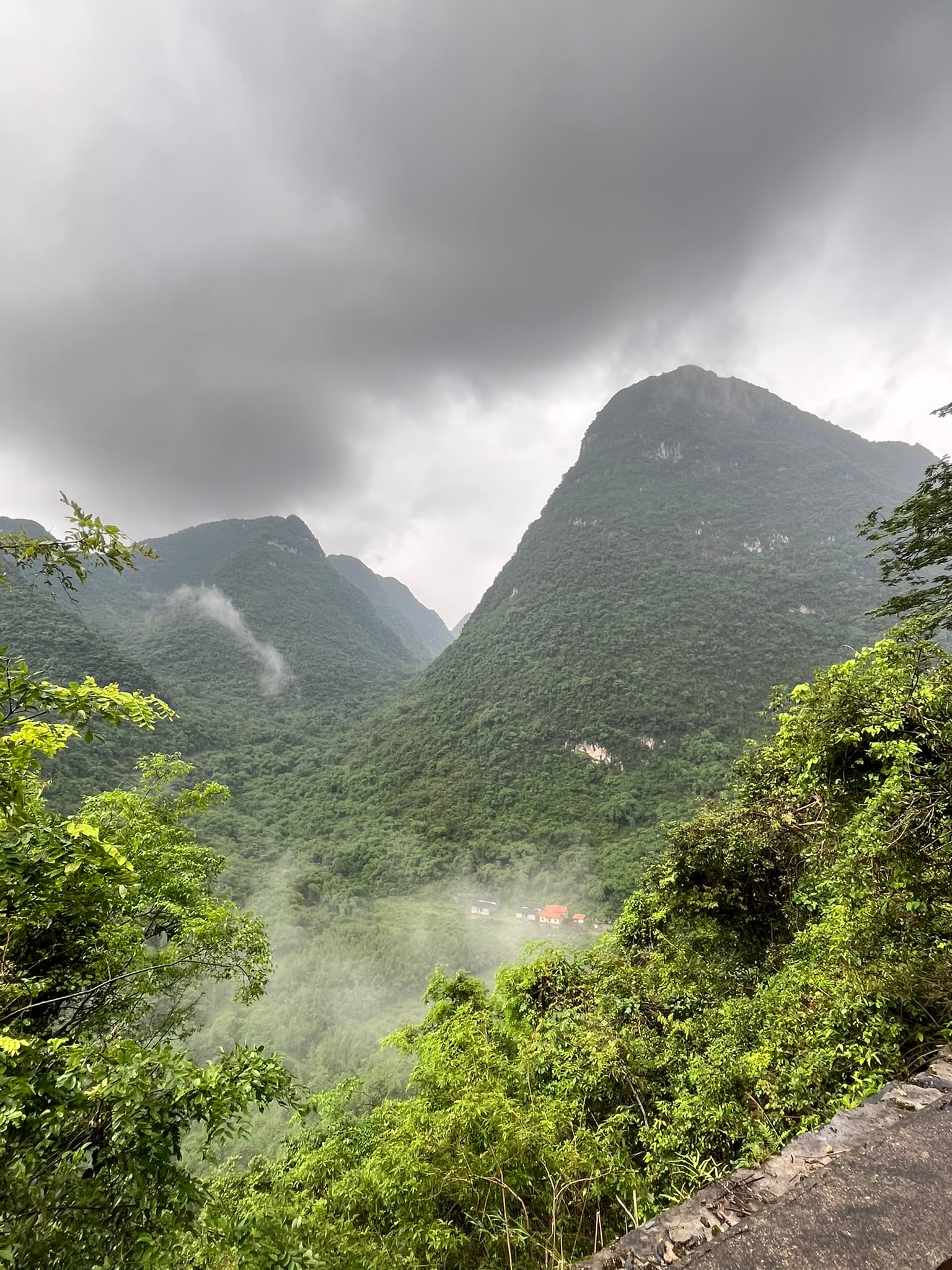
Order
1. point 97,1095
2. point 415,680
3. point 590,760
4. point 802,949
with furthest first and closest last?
1. point 415,680
2. point 590,760
3. point 802,949
4. point 97,1095

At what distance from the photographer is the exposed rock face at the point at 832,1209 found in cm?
223

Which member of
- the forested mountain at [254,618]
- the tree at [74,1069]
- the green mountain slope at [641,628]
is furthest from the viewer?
the forested mountain at [254,618]

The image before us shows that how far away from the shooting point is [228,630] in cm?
10975

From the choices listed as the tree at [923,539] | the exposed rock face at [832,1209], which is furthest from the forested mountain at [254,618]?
→ the exposed rock face at [832,1209]

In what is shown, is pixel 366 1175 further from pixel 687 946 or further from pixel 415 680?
pixel 415 680

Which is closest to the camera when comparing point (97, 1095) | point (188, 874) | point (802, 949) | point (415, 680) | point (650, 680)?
point (97, 1095)

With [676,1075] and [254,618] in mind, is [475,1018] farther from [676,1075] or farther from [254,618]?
[254,618]

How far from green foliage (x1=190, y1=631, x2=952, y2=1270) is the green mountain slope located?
3487cm

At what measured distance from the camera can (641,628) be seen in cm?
7394

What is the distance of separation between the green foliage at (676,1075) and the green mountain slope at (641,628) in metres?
34.9

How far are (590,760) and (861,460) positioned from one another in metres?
115

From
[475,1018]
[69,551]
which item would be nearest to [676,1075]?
[475,1018]

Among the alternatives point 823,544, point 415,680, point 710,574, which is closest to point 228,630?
point 415,680

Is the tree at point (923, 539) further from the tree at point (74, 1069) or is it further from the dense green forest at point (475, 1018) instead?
the tree at point (74, 1069)
